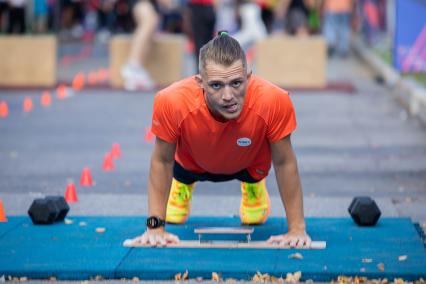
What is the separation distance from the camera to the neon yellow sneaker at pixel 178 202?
7.75 meters

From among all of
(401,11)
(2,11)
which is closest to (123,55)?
(401,11)

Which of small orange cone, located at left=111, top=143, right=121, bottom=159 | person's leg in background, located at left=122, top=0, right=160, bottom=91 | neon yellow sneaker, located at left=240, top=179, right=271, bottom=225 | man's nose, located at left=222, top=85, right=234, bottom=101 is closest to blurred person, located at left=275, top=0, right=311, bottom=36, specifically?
person's leg in background, located at left=122, top=0, right=160, bottom=91

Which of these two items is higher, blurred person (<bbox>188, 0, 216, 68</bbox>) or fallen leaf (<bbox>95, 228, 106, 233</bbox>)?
fallen leaf (<bbox>95, 228, 106, 233</bbox>)

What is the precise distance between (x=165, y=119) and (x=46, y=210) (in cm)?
128

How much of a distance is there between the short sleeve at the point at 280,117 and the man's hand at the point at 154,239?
0.90 meters

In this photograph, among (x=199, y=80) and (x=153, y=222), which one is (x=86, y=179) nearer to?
(x=153, y=222)

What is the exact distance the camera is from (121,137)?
12773mm

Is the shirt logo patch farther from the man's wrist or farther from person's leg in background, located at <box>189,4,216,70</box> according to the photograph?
person's leg in background, located at <box>189,4,216,70</box>

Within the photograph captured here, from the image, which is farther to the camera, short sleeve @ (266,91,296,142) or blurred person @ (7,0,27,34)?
blurred person @ (7,0,27,34)

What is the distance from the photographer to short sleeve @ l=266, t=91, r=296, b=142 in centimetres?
681

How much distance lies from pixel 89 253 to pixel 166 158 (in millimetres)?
756

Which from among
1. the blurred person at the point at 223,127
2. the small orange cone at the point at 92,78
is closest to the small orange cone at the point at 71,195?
the blurred person at the point at 223,127

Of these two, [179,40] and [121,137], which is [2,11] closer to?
[179,40]

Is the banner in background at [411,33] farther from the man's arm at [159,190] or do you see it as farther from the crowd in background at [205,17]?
the man's arm at [159,190]
